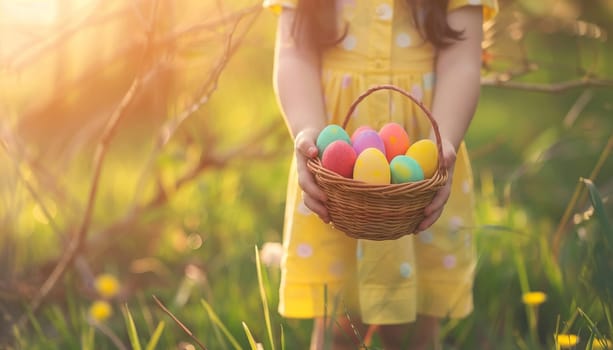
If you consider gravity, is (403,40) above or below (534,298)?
above

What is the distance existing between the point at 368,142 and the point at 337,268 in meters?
0.35

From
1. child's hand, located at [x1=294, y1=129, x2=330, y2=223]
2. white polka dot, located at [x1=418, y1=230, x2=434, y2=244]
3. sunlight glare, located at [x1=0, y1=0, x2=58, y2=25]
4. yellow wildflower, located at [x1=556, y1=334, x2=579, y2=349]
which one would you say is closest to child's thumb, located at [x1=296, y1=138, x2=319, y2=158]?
child's hand, located at [x1=294, y1=129, x2=330, y2=223]

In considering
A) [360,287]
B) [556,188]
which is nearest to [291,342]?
[360,287]

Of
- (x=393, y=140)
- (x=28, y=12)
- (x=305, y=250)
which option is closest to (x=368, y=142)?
(x=393, y=140)

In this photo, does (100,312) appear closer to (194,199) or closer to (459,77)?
(194,199)

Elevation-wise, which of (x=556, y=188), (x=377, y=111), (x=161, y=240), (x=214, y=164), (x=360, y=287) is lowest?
(x=556, y=188)

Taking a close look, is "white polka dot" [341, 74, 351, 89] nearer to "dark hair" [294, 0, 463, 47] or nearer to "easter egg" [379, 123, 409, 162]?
"dark hair" [294, 0, 463, 47]

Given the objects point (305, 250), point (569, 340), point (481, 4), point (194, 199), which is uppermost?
point (481, 4)

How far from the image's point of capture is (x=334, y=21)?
4.86 feet

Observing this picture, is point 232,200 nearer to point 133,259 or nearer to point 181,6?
point 133,259

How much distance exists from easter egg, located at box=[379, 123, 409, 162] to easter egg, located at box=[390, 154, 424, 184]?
0.17 ft

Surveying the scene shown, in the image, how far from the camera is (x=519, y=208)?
266cm

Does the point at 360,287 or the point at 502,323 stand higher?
the point at 360,287

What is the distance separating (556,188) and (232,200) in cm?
114
